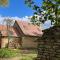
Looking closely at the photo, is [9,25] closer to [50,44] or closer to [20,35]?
[20,35]

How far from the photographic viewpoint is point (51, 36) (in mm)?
12898

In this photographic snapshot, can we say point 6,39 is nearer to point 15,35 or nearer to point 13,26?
point 15,35

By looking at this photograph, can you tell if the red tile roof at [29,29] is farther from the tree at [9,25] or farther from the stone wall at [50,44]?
the stone wall at [50,44]

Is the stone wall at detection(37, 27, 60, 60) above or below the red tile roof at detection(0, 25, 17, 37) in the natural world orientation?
below

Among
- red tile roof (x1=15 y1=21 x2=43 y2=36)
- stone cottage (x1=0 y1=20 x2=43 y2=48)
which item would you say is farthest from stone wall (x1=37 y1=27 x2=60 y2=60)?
red tile roof (x1=15 y1=21 x2=43 y2=36)

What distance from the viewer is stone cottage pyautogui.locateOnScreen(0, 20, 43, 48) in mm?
51287

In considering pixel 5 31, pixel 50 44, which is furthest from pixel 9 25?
pixel 50 44

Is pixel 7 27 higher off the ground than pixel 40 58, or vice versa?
pixel 7 27

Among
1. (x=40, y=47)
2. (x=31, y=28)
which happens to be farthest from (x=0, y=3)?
(x=31, y=28)

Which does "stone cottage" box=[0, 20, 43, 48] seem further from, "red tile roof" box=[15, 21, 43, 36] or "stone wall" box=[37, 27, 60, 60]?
"stone wall" box=[37, 27, 60, 60]

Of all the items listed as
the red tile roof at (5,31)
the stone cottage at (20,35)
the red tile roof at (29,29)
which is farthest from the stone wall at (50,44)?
the red tile roof at (29,29)

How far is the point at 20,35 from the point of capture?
53219 millimetres

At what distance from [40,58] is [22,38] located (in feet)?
129

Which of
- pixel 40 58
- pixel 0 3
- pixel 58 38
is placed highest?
pixel 0 3
